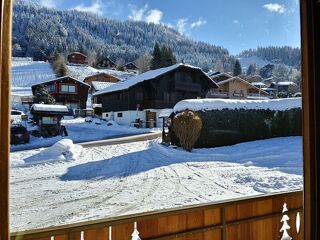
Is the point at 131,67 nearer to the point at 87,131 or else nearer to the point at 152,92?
the point at 152,92

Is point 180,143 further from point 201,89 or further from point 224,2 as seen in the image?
point 224,2

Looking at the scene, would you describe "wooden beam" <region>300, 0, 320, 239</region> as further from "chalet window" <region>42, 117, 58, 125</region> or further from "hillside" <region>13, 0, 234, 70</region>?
"chalet window" <region>42, 117, 58, 125</region>

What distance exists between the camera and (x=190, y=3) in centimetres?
214

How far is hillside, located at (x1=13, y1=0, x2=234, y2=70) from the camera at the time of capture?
163cm

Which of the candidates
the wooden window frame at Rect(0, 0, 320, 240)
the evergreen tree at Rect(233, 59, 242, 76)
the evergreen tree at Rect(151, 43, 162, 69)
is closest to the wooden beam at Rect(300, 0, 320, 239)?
the wooden window frame at Rect(0, 0, 320, 240)

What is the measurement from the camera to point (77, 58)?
1806 mm

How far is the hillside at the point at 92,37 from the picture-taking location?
64.4 inches

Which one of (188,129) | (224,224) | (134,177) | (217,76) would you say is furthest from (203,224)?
Result: (217,76)

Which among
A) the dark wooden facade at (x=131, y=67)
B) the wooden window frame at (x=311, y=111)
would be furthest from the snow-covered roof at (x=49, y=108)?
the wooden window frame at (x=311, y=111)

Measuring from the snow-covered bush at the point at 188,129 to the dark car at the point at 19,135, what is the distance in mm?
974

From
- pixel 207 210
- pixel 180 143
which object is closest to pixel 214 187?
pixel 207 210

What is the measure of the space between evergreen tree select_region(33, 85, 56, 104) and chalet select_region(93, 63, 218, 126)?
0.33 m

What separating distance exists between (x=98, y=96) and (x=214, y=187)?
3.39 feet

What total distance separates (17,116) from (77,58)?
1.59 feet
